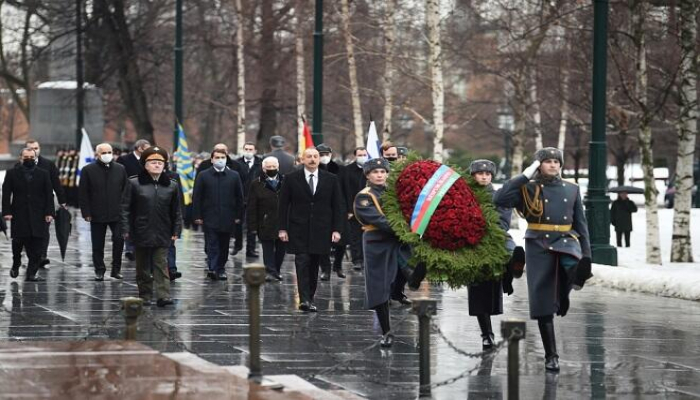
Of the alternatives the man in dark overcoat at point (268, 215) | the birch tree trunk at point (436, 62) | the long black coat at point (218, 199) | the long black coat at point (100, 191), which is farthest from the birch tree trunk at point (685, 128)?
the long black coat at point (100, 191)

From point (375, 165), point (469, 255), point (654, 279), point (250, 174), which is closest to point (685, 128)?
point (654, 279)

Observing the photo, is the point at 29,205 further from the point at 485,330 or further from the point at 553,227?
the point at 553,227

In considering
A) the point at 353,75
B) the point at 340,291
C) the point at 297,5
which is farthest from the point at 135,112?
the point at 340,291

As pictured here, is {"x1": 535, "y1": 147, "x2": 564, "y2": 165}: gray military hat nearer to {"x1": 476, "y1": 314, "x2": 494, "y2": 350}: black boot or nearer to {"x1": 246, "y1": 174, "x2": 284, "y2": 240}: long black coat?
{"x1": 476, "y1": 314, "x2": 494, "y2": 350}: black boot

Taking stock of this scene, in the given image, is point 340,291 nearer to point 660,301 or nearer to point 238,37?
point 660,301

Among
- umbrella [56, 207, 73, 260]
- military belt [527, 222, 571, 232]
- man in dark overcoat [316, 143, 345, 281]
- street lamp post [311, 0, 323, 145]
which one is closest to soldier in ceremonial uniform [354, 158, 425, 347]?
military belt [527, 222, 571, 232]

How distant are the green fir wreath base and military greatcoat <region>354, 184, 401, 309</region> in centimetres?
29

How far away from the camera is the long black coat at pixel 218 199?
20062mm

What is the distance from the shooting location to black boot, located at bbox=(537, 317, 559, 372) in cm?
1192

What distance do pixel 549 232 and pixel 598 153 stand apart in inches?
431

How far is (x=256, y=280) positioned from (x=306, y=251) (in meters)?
5.45

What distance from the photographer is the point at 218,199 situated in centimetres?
2017

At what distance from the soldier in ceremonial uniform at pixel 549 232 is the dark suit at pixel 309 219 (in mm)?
4191

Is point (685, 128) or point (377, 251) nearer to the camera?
point (377, 251)
